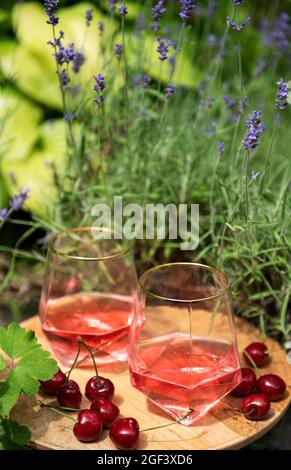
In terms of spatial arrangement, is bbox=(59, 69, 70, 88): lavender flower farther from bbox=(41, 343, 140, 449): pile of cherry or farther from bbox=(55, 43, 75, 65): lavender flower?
bbox=(41, 343, 140, 449): pile of cherry

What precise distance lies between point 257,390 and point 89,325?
0.21m

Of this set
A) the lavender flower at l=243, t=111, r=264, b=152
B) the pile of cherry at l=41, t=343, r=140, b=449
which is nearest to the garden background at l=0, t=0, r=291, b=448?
the lavender flower at l=243, t=111, r=264, b=152

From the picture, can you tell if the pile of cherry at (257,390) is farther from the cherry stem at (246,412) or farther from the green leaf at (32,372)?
the green leaf at (32,372)

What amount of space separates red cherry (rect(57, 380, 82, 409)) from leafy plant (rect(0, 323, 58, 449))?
0.03m

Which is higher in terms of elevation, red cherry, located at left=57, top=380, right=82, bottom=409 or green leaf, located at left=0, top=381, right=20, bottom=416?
green leaf, located at left=0, top=381, right=20, bottom=416

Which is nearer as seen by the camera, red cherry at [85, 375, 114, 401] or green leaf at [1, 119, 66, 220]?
red cherry at [85, 375, 114, 401]

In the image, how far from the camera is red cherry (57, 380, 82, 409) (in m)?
0.70

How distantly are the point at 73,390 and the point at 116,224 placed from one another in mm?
303

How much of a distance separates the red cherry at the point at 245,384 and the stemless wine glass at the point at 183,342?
1.2 inches

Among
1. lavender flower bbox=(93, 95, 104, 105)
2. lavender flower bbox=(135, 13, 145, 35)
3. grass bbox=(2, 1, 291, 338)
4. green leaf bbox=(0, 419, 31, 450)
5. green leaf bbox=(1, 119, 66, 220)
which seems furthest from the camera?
green leaf bbox=(1, 119, 66, 220)

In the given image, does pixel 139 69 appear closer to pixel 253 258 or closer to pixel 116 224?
pixel 116 224

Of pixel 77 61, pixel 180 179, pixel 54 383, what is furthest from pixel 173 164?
pixel 54 383

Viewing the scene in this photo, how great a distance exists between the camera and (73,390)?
2.29ft
